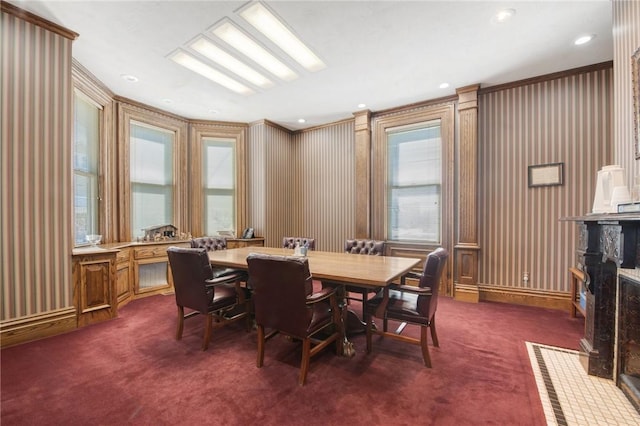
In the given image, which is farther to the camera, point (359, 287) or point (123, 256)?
point (123, 256)

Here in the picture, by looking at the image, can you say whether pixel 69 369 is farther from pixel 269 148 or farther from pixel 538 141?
pixel 538 141

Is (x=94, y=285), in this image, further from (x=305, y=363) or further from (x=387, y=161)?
(x=387, y=161)

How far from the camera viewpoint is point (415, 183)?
4.41 metres

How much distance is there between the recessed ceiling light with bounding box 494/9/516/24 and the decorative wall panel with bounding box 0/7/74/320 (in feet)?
13.4

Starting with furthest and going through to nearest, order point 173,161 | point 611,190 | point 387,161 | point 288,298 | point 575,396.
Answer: point 173,161
point 387,161
point 611,190
point 288,298
point 575,396

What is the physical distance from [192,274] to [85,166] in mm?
2618

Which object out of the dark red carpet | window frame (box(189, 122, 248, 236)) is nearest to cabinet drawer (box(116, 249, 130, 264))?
the dark red carpet

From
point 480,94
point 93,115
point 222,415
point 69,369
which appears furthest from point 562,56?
point 93,115

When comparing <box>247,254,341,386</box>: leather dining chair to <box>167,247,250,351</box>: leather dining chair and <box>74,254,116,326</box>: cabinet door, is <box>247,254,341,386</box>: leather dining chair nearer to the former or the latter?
<box>167,247,250,351</box>: leather dining chair

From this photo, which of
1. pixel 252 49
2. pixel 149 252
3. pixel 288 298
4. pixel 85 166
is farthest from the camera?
pixel 149 252

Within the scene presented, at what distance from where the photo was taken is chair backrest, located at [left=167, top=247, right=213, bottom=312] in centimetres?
231

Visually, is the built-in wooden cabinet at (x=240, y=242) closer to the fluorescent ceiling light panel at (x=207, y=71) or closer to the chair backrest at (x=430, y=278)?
the fluorescent ceiling light panel at (x=207, y=71)

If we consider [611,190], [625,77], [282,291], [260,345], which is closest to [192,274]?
[260,345]

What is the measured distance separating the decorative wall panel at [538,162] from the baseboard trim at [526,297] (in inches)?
2.6
